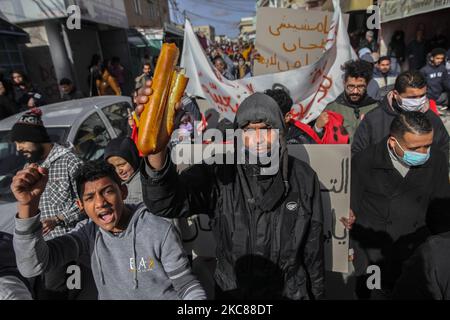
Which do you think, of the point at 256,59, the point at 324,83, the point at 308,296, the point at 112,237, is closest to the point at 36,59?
the point at 256,59

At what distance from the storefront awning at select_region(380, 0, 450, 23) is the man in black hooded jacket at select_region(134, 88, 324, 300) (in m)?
8.33

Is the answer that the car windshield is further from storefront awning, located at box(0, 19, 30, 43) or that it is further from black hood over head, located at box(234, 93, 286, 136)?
storefront awning, located at box(0, 19, 30, 43)

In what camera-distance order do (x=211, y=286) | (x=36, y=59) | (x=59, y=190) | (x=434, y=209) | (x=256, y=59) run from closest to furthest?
(x=434, y=209) → (x=59, y=190) → (x=211, y=286) → (x=256, y=59) → (x=36, y=59)

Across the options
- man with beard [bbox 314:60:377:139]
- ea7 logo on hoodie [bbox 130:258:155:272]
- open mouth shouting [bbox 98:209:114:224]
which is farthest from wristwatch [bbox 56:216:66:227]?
man with beard [bbox 314:60:377:139]

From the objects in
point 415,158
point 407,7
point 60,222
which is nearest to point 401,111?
point 415,158

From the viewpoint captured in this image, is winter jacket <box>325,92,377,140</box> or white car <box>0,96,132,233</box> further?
winter jacket <box>325,92,377,140</box>

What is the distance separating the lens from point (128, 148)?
2580 millimetres

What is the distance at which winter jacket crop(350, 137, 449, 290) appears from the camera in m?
2.07

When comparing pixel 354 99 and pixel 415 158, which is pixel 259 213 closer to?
pixel 415 158

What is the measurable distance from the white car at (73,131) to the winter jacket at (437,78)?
6.80 metres

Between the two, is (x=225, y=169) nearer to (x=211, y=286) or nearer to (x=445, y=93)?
(x=211, y=286)

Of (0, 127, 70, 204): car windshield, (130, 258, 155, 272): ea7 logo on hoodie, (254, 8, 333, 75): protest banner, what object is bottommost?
(130, 258, 155, 272): ea7 logo on hoodie

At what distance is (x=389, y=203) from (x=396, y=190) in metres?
0.10

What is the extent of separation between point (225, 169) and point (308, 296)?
83cm
